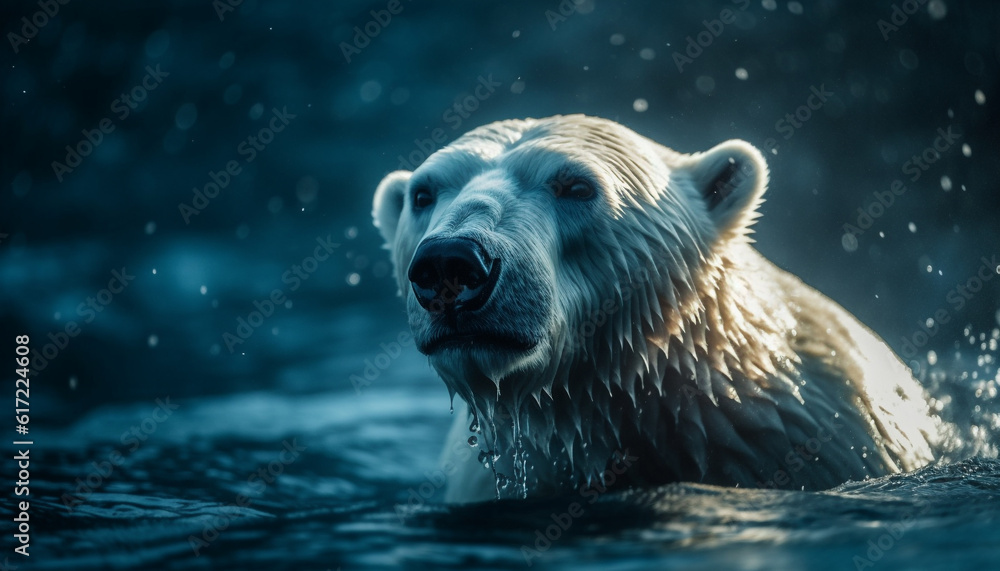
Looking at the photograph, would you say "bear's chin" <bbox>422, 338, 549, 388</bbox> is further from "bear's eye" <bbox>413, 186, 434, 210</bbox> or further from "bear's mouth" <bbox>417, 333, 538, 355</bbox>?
"bear's eye" <bbox>413, 186, 434, 210</bbox>

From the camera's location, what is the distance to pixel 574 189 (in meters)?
3.79

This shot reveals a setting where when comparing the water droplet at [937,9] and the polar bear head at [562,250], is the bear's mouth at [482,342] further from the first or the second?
the water droplet at [937,9]

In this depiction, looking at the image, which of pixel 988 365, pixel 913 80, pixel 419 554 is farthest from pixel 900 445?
pixel 913 80

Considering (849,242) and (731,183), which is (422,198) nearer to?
(731,183)

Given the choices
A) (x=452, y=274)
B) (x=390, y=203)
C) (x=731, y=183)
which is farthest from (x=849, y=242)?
(x=452, y=274)

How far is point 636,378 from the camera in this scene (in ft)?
12.3

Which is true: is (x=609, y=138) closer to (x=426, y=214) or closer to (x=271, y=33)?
(x=426, y=214)

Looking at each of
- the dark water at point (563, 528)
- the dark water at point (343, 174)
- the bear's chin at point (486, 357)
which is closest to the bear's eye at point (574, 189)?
the bear's chin at point (486, 357)

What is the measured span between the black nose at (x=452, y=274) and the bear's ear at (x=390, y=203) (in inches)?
66.2

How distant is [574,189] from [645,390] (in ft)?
2.91

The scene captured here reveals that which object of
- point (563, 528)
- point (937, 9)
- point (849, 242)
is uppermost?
point (937, 9)

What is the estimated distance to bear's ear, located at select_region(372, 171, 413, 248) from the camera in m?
4.79

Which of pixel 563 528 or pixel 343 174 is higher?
pixel 343 174

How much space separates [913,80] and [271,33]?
786cm
